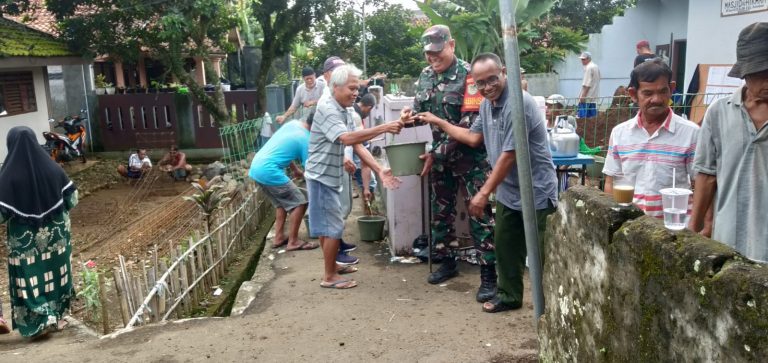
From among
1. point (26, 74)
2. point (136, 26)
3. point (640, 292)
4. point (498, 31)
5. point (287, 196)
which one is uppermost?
point (136, 26)

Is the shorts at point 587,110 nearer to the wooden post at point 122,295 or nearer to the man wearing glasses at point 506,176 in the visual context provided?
the man wearing glasses at point 506,176

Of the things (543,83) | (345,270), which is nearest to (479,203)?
(345,270)

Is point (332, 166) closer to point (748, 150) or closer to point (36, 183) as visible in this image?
point (36, 183)

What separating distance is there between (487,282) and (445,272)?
56cm

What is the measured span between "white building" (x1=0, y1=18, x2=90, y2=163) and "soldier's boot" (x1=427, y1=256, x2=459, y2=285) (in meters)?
8.92

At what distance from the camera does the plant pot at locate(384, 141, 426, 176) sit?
188 inches

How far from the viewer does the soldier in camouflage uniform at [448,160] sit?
4465 mm

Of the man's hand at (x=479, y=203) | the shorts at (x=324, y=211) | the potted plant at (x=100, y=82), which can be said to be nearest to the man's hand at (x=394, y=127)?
the shorts at (x=324, y=211)

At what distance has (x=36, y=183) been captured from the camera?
15.6 ft

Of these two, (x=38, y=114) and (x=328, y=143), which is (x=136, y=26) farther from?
(x=328, y=143)

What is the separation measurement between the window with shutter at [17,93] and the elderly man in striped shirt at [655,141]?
11.7m

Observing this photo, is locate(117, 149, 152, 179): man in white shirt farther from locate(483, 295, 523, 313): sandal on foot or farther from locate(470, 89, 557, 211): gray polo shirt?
locate(470, 89, 557, 211): gray polo shirt

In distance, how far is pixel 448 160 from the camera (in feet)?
15.4

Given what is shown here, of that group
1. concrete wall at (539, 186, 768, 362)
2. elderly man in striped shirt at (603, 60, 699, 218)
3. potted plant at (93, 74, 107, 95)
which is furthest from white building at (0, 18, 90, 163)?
concrete wall at (539, 186, 768, 362)
